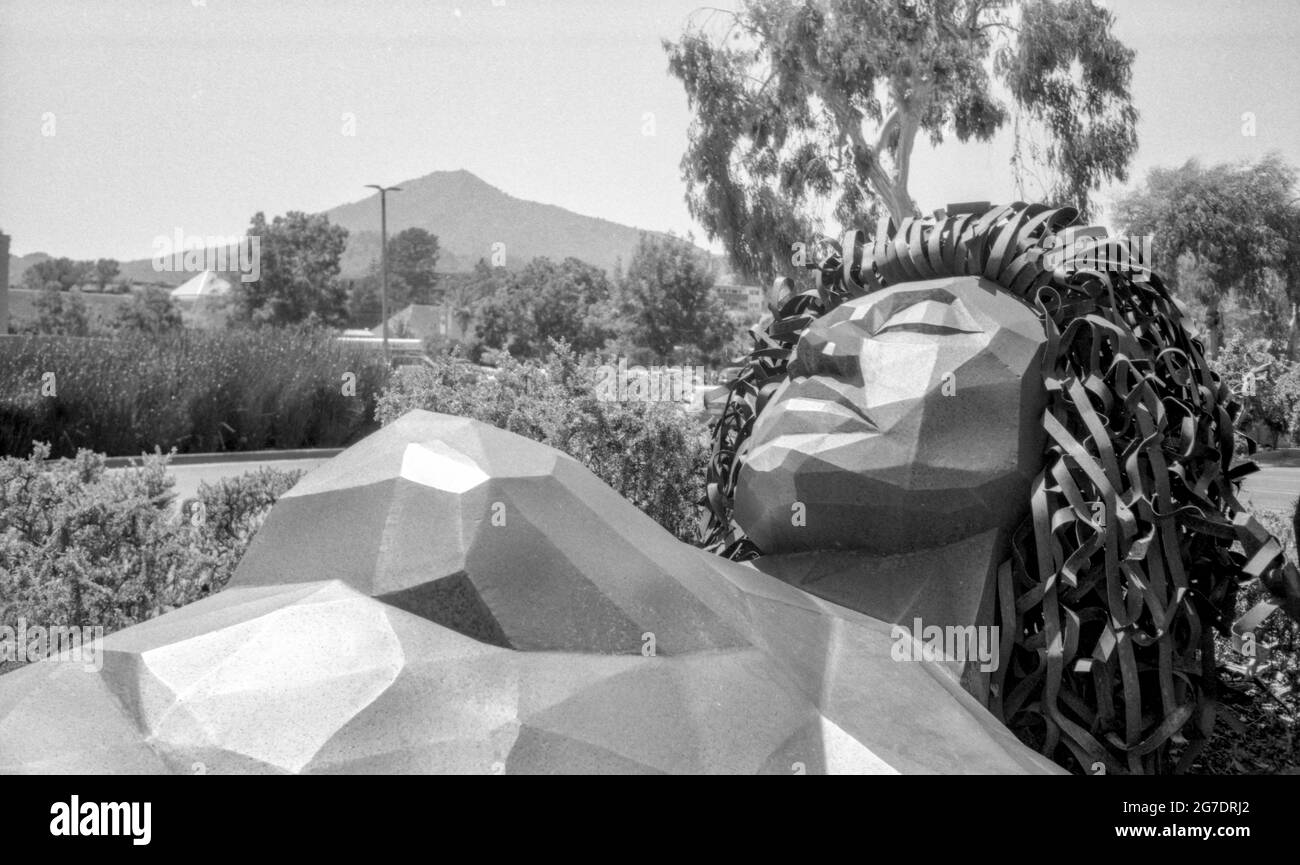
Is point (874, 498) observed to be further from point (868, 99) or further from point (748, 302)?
point (748, 302)

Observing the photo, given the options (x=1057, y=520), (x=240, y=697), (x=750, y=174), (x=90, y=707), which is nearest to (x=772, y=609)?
(x=1057, y=520)

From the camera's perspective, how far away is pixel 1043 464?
10.2ft

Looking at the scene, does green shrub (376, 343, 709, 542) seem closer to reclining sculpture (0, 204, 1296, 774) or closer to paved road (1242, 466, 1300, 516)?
reclining sculpture (0, 204, 1296, 774)

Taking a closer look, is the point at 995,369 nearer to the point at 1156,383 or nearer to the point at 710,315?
the point at 1156,383

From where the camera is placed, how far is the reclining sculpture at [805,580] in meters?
1.94

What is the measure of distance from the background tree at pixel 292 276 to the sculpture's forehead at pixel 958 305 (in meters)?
57.0

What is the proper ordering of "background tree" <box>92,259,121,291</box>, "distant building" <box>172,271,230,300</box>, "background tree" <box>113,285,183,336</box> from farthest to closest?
"background tree" <box>92,259,121,291</box>, "distant building" <box>172,271,230,300</box>, "background tree" <box>113,285,183,336</box>

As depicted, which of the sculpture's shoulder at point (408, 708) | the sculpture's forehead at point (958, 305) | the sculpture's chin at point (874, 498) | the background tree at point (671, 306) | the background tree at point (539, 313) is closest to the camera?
the sculpture's shoulder at point (408, 708)

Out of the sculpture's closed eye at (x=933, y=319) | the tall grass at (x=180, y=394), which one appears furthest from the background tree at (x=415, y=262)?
the sculpture's closed eye at (x=933, y=319)

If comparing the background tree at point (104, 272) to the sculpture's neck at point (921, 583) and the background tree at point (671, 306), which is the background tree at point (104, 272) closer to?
the background tree at point (671, 306)

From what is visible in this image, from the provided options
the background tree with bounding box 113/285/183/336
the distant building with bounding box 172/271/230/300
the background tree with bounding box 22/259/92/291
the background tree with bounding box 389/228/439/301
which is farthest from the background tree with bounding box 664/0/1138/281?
the background tree with bounding box 389/228/439/301

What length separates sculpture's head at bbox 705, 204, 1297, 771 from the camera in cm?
303

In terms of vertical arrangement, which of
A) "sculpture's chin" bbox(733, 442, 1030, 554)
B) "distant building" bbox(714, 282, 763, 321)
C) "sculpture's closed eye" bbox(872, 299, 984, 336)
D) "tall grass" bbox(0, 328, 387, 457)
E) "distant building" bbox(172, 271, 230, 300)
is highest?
"distant building" bbox(172, 271, 230, 300)
